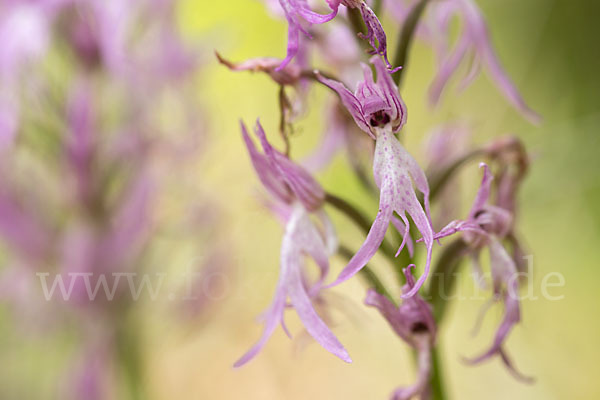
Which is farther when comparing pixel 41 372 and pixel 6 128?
pixel 41 372

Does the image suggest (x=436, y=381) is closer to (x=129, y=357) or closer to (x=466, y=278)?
(x=129, y=357)

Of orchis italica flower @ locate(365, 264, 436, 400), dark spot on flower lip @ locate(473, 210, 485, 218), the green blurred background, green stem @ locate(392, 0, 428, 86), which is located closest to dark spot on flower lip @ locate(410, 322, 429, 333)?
orchis italica flower @ locate(365, 264, 436, 400)

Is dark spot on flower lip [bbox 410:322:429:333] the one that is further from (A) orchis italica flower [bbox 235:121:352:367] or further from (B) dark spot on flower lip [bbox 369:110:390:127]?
(B) dark spot on flower lip [bbox 369:110:390:127]

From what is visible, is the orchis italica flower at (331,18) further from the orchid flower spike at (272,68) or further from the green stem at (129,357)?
the green stem at (129,357)

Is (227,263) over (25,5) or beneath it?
beneath

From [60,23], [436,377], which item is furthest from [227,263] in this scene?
[436,377]

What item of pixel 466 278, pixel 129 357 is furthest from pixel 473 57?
pixel 466 278

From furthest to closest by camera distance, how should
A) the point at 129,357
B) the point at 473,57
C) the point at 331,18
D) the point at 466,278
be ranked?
the point at 466,278
the point at 129,357
the point at 473,57
the point at 331,18

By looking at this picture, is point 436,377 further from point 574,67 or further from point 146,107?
point 574,67

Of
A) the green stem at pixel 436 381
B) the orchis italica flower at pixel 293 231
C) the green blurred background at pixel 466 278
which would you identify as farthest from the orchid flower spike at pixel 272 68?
the green blurred background at pixel 466 278
